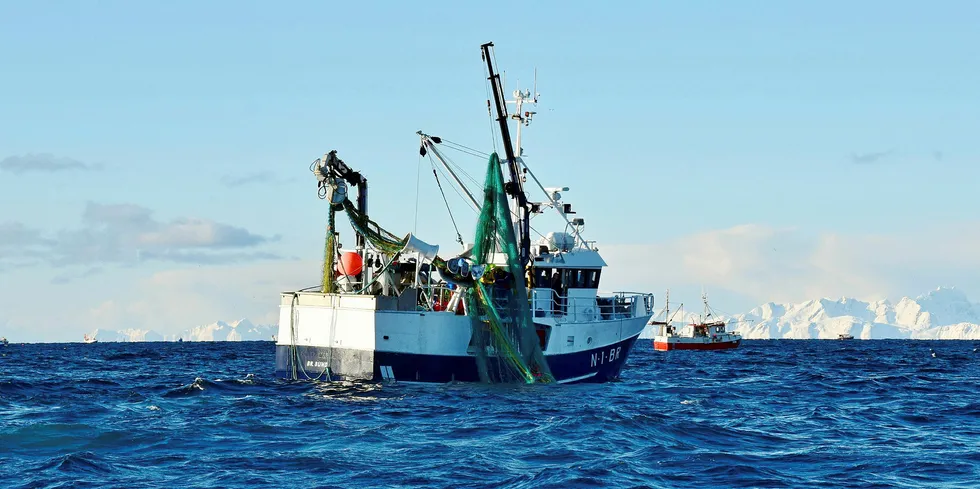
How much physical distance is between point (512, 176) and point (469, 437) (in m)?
18.0

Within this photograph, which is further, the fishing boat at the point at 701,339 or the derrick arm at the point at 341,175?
the fishing boat at the point at 701,339

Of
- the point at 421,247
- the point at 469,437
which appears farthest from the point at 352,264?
the point at 469,437

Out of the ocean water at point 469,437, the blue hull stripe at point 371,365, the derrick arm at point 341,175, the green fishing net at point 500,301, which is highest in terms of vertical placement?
the derrick arm at point 341,175

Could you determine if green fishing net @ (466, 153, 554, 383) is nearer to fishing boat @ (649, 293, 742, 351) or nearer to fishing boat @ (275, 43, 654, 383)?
fishing boat @ (275, 43, 654, 383)

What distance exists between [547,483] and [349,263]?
807 inches

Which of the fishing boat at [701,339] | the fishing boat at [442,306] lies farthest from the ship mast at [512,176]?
the fishing boat at [701,339]

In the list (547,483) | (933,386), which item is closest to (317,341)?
(547,483)

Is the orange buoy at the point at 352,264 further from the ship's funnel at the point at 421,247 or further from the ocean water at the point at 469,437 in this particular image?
the ocean water at the point at 469,437

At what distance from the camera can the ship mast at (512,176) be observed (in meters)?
40.6

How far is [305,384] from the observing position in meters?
37.7

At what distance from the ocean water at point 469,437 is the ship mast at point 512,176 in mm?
5643

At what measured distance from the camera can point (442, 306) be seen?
40.4 m

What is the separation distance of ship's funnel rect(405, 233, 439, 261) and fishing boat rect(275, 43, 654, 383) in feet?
0.15

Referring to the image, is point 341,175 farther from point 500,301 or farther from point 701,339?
point 701,339
